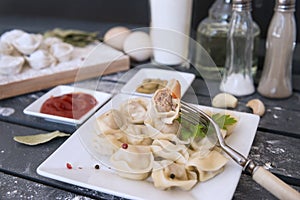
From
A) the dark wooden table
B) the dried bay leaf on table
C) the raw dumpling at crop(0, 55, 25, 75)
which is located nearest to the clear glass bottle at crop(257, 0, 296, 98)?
the dark wooden table

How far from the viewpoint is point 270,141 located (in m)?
0.62

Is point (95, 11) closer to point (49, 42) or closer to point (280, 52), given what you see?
point (49, 42)

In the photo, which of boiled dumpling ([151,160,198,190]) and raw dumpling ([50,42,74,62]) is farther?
raw dumpling ([50,42,74,62])

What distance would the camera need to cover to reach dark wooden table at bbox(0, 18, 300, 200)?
0.51 metres

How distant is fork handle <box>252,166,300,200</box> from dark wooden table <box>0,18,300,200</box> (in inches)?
2.1

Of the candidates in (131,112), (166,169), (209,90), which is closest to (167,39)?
(209,90)

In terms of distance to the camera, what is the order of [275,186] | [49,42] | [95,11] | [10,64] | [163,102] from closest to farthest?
[275,186] → [163,102] → [10,64] → [49,42] → [95,11]

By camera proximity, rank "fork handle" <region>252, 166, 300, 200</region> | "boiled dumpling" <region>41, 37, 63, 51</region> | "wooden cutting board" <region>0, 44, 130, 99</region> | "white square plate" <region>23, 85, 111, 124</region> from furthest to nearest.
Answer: "boiled dumpling" <region>41, 37, 63, 51</region>, "wooden cutting board" <region>0, 44, 130, 99</region>, "white square plate" <region>23, 85, 111, 124</region>, "fork handle" <region>252, 166, 300, 200</region>

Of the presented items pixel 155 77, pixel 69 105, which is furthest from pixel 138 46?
pixel 69 105

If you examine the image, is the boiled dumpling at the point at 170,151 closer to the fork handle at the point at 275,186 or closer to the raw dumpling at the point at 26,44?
the fork handle at the point at 275,186

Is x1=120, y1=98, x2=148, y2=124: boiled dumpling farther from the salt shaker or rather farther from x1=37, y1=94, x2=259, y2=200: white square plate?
the salt shaker

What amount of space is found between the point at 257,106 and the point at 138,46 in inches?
12.6

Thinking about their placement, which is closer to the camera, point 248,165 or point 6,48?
point 248,165

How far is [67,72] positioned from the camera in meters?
0.83
